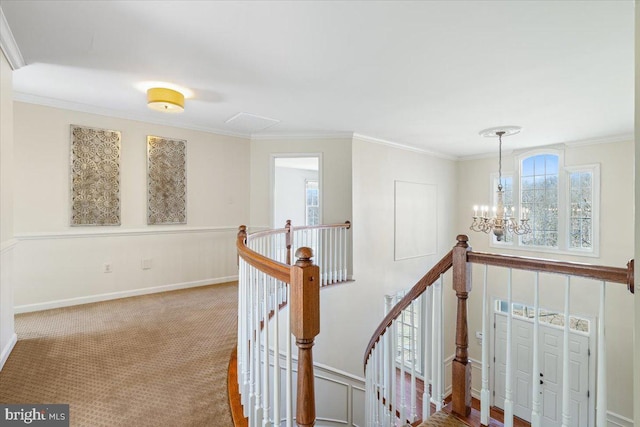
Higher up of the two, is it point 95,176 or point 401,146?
point 401,146

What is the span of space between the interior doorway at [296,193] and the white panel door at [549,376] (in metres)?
4.93

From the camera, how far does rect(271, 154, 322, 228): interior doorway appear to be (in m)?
7.46

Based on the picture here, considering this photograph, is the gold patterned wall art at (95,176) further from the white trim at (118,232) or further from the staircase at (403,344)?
the staircase at (403,344)

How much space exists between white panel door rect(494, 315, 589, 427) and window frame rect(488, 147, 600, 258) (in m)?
1.39

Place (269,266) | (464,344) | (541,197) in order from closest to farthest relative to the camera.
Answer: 1. (269,266)
2. (464,344)
3. (541,197)

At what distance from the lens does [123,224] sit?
3.86 meters

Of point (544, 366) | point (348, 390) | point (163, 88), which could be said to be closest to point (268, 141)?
point (163, 88)

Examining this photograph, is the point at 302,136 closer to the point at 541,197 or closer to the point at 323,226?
the point at 323,226

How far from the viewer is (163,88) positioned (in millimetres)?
3006

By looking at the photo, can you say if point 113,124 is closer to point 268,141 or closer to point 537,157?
point 268,141

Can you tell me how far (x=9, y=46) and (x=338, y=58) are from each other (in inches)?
97.0

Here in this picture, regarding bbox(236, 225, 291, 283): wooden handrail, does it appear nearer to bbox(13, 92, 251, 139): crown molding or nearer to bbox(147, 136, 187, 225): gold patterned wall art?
bbox(147, 136, 187, 225): gold patterned wall art

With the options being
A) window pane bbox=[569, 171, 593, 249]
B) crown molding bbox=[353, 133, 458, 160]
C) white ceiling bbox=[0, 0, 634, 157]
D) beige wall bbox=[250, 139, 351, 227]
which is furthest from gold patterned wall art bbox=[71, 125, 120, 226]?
window pane bbox=[569, 171, 593, 249]

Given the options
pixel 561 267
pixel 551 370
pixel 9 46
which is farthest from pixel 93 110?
pixel 551 370
